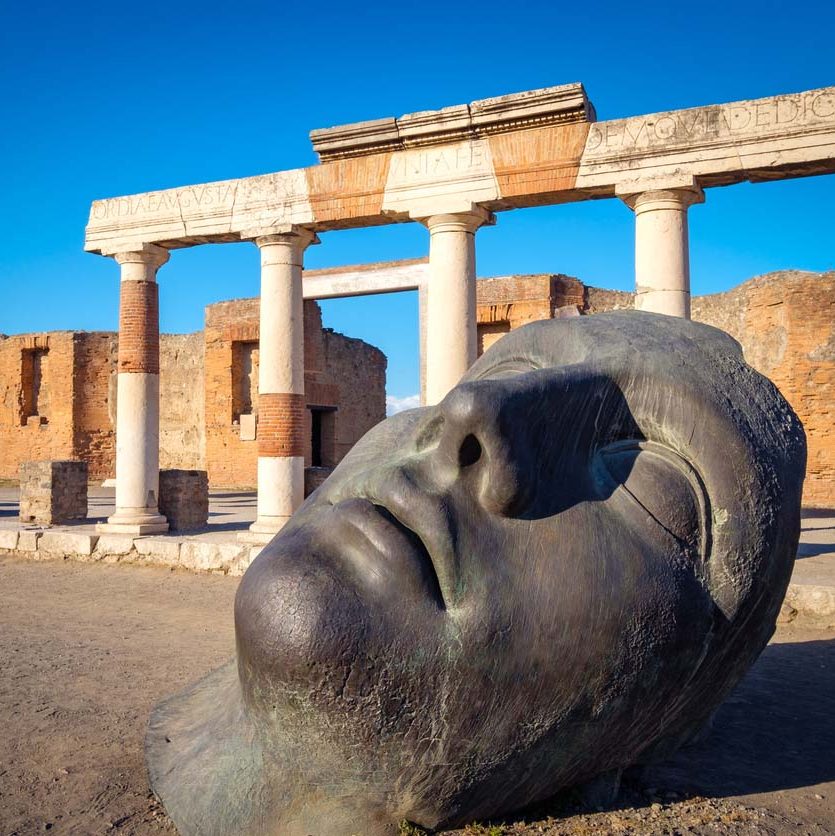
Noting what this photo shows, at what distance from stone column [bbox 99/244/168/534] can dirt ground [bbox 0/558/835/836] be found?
3.64 meters

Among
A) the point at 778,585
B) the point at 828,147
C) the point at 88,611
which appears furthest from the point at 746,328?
the point at 778,585

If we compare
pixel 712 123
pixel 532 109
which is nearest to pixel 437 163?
pixel 532 109

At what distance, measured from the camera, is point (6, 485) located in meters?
22.0

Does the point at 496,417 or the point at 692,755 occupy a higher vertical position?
the point at 496,417

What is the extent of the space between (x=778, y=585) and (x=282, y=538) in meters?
1.43

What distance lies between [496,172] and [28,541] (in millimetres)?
7434

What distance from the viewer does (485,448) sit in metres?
1.99

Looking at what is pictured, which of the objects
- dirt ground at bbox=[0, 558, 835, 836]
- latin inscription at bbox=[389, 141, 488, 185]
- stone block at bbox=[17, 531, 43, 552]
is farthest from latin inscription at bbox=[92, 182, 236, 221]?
dirt ground at bbox=[0, 558, 835, 836]

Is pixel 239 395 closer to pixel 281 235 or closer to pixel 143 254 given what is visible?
pixel 143 254

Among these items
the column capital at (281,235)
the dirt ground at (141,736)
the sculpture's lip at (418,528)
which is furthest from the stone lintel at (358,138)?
the sculpture's lip at (418,528)

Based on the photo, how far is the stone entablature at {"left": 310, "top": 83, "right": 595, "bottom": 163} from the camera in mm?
8047

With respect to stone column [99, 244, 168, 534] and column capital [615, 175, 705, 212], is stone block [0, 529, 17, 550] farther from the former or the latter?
column capital [615, 175, 705, 212]

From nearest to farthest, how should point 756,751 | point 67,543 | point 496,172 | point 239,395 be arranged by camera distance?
point 756,751 < point 496,172 < point 67,543 < point 239,395

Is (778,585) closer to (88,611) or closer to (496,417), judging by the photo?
(496,417)
